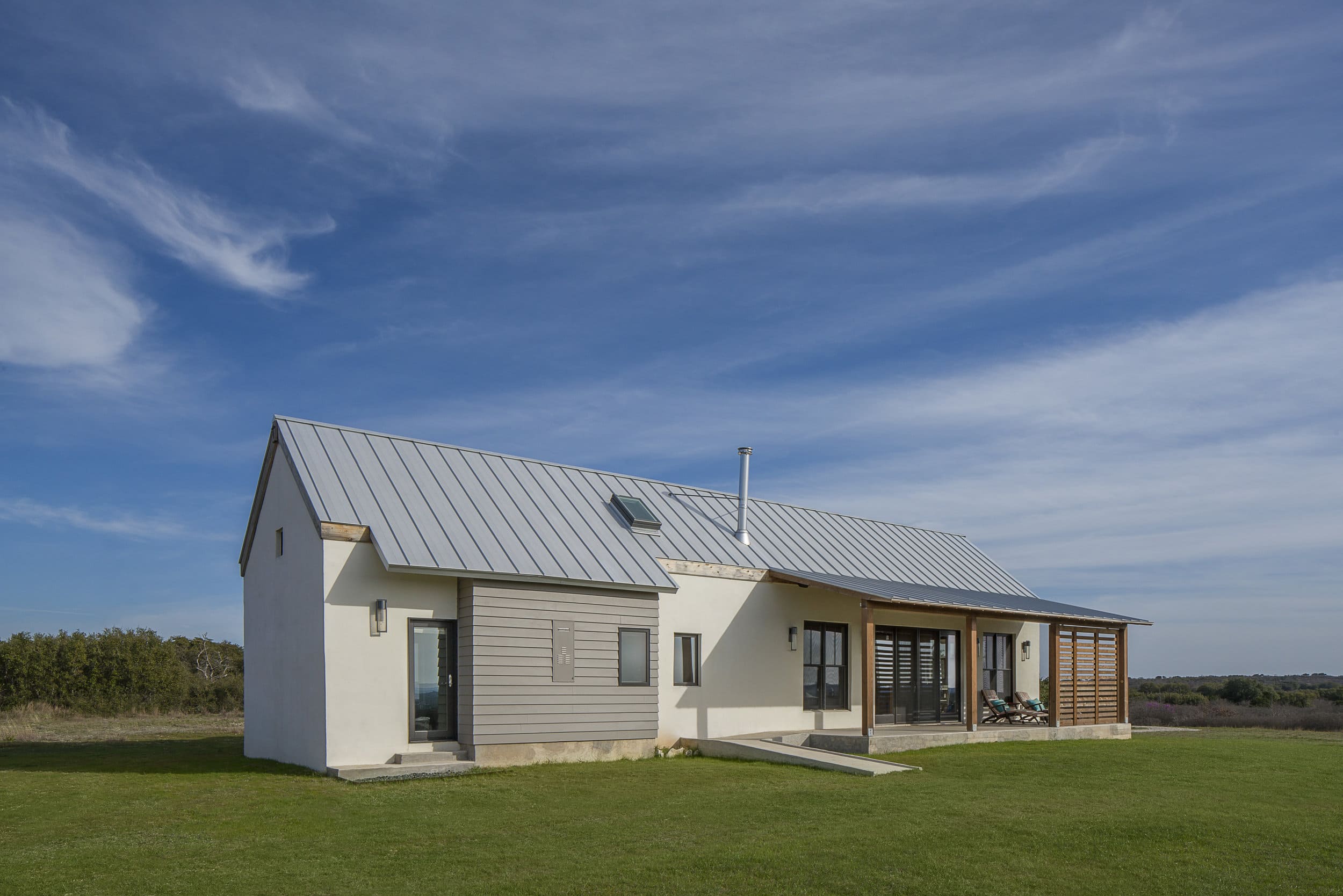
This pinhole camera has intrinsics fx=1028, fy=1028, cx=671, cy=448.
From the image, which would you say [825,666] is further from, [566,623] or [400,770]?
[400,770]

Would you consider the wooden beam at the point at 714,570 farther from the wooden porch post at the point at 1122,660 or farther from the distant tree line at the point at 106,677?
the distant tree line at the point at 106,677

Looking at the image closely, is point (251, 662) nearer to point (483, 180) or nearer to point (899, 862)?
point (483, 180)

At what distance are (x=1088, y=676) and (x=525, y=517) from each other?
39.8ft

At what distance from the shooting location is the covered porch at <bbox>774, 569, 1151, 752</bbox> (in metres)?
17.9

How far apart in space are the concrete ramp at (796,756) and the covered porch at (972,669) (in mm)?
1148

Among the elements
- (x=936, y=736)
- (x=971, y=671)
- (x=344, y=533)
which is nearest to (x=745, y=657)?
(x=936, y=736)

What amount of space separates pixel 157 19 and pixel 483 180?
6063mm

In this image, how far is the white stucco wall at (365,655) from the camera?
13.5 m

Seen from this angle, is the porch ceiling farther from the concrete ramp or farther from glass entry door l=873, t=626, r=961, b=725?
the concrete ramp

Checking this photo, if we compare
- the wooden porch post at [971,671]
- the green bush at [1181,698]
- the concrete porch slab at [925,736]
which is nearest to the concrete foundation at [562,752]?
the concrete porch slab at [925,736]

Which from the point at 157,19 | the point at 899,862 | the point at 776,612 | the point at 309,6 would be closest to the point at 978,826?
the point at 899,862

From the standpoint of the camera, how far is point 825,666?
65.2 feet

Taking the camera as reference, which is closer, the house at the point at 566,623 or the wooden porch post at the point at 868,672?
the house at the point at 566,623

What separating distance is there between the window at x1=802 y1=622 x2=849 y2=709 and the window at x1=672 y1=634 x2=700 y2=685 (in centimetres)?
268
